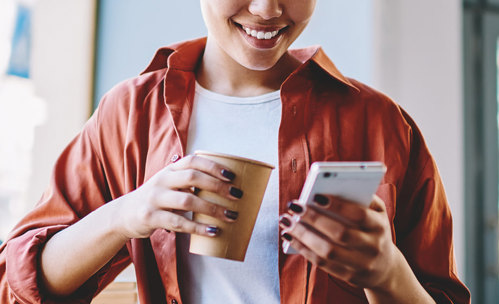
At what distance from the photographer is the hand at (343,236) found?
0.55 metres

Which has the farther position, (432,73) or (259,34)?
(432,73)

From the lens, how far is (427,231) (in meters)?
0.84

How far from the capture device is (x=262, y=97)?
89 cm

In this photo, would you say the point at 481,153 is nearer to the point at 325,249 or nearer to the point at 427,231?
the point at 427,231

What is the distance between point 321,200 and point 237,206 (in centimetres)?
14

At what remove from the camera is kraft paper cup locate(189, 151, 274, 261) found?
2.03 feet

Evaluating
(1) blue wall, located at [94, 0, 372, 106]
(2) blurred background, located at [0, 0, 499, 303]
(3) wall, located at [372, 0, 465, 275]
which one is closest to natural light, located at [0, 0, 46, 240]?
(2) blurred background, located at [0, 0, 499, 303]

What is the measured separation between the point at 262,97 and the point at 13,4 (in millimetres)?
1083

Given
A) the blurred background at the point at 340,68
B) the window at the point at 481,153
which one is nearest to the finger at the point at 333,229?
the blurred background at the point at 340,68

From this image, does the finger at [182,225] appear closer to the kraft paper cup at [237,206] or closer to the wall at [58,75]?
the kraft paper cup at [237,206]

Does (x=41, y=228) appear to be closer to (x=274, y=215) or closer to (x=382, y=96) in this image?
(x=274, y=215)

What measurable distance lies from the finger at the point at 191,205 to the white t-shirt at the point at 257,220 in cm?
19

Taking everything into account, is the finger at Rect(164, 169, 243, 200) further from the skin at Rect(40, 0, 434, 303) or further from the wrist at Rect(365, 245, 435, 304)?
the wrist at Rect(365, 245, 435, 304)

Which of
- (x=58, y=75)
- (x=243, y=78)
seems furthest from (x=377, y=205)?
(x=58, y=75)
